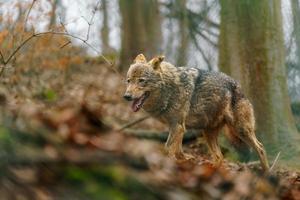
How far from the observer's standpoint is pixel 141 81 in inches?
393

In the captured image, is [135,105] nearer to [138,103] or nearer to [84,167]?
[138,103]

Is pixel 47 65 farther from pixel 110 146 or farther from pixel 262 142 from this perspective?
pixel 110 146

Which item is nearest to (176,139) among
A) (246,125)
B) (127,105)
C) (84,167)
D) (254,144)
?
(246,125)

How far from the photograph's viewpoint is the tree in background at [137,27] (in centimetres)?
1975

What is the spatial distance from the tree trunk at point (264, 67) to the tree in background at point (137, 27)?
285 inches

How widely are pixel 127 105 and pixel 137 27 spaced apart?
2.41m

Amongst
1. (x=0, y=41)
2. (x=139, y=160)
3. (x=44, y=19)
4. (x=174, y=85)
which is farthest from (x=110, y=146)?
(x=44, y=19)

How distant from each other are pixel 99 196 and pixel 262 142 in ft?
33.5

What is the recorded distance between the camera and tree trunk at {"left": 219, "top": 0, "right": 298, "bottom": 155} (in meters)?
12.1

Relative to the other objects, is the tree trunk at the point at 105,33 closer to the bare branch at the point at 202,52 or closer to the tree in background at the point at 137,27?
the tree in background at the point at 137,27

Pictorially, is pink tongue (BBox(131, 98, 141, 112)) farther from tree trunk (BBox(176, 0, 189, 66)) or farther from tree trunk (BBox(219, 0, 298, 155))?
tree trunk (BBox(176, 0, 189, 66))

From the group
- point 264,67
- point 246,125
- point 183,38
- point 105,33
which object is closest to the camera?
point 246,125

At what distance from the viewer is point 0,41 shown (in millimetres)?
14789

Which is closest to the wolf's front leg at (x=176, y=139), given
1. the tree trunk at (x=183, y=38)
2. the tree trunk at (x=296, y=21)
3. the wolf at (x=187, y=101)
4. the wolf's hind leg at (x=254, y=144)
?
the wolf at (x=187, y=101)
